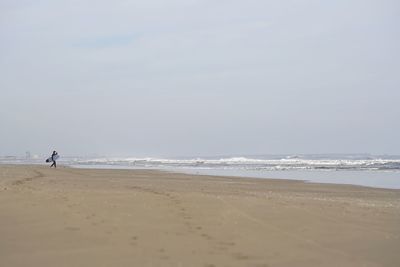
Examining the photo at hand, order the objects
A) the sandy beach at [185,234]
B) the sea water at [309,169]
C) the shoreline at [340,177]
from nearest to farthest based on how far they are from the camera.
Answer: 1. the sandy beach at [185,234]
2. the shoreline at [340,177]
3. the sea water at [309,169]

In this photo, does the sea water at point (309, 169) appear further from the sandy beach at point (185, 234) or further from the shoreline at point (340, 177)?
the sandy beach at point (185, 234)

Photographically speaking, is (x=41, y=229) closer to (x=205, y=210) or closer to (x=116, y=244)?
(x=116, y=244)

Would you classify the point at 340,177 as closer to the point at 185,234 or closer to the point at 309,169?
the point at 309,169

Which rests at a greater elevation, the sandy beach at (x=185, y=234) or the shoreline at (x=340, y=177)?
the shoreline at (x=340, y=177)

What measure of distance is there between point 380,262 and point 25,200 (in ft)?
22.5

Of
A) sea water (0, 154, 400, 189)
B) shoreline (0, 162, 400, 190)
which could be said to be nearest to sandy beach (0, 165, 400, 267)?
shoreline (0, 162, 400, 190)

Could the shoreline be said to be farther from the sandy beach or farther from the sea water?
the sandy beach

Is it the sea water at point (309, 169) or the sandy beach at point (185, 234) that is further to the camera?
the sea water at point (309, 169)

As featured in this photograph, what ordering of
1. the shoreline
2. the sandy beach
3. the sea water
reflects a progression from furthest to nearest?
the sea water
the shoreline
the sandy beach

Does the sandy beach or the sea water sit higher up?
the sea water

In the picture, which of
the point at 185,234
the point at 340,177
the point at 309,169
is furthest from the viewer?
the point at 309,169

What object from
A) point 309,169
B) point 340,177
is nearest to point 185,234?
point 340,177

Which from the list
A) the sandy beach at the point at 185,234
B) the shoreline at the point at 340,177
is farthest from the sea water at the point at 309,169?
the sandy beach at the point at 185,234

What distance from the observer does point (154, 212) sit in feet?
27.3
